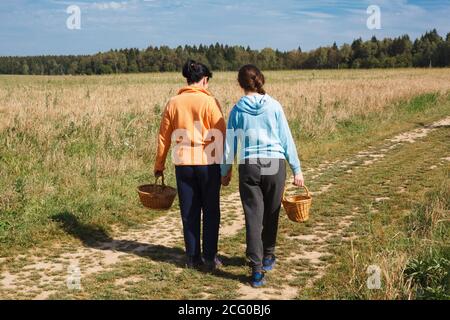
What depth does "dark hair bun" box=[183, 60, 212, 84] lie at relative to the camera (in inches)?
194

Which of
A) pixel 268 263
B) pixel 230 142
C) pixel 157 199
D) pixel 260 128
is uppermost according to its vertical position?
pixel 260 128

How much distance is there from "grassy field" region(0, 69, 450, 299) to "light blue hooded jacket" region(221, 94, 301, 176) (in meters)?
1.25

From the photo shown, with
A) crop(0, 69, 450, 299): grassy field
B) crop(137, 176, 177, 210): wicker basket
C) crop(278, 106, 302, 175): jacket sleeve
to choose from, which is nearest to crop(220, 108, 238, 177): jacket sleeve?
crop(278, 106, 302, 175): jacket sleeve

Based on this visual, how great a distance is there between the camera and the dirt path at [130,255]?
15.2 feet

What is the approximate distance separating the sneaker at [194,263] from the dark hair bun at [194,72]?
1.88 meters

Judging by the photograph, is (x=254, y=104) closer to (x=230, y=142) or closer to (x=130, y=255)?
(x=230, y=142)

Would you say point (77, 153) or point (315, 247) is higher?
point (77, 153)

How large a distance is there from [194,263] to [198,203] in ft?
2.14

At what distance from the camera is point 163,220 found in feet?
23.5

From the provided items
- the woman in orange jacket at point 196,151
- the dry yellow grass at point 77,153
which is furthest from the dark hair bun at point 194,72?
the dry yellow grass at point 77,153

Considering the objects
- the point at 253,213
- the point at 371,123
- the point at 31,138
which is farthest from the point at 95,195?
the point at 371,123

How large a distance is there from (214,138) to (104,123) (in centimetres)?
690

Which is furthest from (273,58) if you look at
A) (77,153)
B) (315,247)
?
(315,247)
